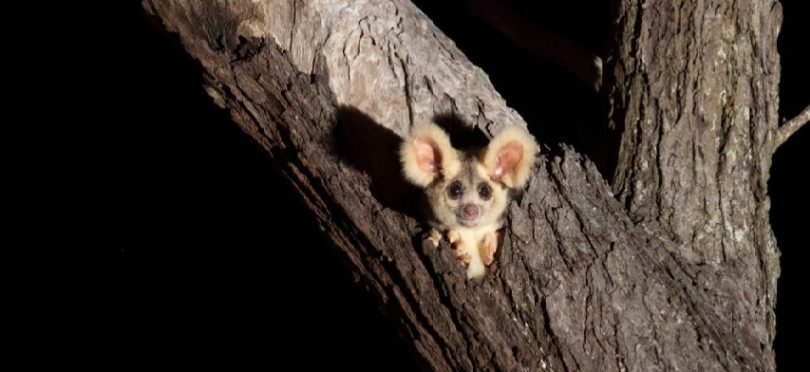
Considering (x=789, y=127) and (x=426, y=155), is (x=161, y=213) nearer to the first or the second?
(x=426, y=155)

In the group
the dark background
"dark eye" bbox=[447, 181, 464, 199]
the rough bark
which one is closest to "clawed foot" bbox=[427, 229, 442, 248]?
the rough bark

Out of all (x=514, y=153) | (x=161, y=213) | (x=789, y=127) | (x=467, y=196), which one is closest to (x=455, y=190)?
(x=467, y=196)

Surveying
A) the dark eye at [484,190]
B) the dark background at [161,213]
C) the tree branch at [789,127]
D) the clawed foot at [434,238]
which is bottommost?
the dark background at [161,213]

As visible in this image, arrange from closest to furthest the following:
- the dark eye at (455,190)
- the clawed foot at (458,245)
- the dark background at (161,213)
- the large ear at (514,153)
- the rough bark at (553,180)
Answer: the rough bark at (553,180), the large ear at (514,153), the clawed foot at (458,245), the dark eye at (455,190), the dark background at (161,213)


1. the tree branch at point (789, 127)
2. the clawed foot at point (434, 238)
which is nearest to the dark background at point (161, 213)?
the tree branch at point (789, 127)

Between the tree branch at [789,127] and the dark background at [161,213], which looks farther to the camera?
the dark background at [161,213]

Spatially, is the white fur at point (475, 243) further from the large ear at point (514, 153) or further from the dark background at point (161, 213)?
the dark background at point (161, 213)
